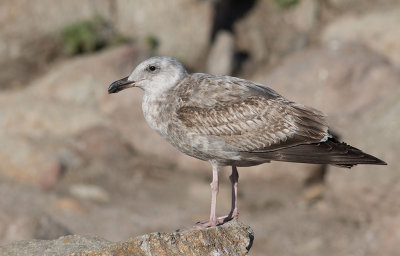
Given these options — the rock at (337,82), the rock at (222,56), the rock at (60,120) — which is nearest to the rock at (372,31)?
the rock at (337,82)

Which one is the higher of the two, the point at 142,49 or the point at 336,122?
the point at 142,49

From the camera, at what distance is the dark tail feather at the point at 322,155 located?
859cm

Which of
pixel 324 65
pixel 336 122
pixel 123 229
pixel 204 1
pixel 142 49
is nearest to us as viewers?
pixel 123 229

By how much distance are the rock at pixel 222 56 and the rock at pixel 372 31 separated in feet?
10.9

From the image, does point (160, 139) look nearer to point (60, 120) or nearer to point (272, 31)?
point (60, 120)

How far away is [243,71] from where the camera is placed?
78.5 feet

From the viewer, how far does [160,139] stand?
63.3ft

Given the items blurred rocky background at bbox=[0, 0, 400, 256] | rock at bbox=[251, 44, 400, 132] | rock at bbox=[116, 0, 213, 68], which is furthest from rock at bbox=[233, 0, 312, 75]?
rock at bbox=[251, 44, 400, 132]

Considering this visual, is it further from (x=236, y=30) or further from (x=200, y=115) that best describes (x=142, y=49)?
(x=200, y=115)

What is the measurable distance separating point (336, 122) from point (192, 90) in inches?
379

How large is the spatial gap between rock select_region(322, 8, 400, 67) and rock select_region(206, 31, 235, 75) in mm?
3333

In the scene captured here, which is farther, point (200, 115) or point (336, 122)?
point (336, 122)

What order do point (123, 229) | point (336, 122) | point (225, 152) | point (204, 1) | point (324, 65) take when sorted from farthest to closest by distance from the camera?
point (204, 1), point (324, 65), point (336, 122), point (123, 229), point (225, 152)

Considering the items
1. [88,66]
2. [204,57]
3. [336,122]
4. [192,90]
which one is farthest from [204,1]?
[192,90]
